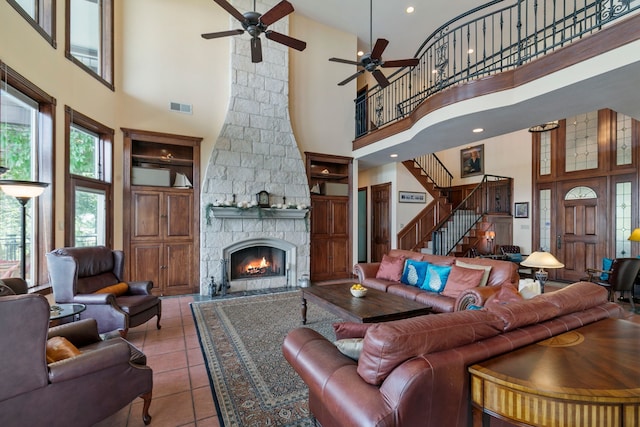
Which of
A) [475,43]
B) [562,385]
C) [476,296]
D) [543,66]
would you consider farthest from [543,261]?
[475,43]

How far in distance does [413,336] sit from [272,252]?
5245 mm

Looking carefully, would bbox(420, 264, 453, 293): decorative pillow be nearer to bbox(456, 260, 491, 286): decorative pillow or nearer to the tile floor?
bbox(456, 260, 491, 286): decorative pillow

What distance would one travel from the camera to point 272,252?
640cm

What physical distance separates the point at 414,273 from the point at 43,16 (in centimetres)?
595

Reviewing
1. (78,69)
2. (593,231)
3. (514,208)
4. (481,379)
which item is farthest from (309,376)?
(514,208)

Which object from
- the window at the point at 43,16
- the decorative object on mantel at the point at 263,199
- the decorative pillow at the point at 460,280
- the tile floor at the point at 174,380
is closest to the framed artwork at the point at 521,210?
the tile floor at the point at 174,380

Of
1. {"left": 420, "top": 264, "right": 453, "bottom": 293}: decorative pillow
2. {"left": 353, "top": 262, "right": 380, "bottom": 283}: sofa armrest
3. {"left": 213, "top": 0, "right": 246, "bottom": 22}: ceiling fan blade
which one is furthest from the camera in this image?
{"left": 353, "top": 262, "right": 380, "bottom": 283}: sofa armrest

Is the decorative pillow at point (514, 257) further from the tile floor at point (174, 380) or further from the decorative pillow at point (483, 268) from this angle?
the decorative pillow at point (483, 268)

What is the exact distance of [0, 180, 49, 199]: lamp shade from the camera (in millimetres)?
2474

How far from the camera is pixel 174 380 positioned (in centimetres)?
263

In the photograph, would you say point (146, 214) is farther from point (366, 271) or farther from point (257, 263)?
point (366, 271)

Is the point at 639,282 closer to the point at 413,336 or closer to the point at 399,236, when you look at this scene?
the point at 399,236

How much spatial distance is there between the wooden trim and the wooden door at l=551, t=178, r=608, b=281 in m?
→ 4.63

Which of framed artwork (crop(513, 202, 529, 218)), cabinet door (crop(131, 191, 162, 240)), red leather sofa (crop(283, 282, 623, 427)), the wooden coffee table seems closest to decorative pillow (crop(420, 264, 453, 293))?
the wooden coffee table
